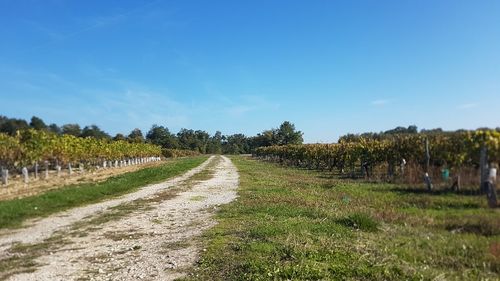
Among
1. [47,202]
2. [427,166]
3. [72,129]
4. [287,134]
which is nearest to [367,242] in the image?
[427,166]

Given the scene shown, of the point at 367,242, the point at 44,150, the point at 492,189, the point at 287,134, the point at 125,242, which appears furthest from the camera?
the point at 287,134

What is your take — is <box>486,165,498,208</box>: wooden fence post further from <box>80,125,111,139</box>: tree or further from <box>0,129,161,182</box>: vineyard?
<box>80,125,111,139</box>: tree

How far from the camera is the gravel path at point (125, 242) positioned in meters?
9.64

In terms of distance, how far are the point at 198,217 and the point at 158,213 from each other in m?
2.09

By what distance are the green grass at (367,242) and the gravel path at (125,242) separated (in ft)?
2.71

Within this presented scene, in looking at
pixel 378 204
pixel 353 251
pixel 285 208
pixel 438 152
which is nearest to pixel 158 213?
pixel 285 208

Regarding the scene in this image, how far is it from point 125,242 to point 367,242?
6.57 metres

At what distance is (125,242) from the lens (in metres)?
12.6

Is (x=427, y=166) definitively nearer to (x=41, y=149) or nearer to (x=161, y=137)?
(x=41, y=149)

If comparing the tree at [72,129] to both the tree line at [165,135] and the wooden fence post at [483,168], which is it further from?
the wooden fence post at [483,168]

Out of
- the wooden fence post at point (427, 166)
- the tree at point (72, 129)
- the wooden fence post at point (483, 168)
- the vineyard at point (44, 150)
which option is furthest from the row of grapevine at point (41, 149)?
the tree at point (72, 129)

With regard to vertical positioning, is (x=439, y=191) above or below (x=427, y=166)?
below

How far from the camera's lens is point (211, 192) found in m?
26.5

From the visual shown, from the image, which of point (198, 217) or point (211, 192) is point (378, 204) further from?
point (211, 192)
